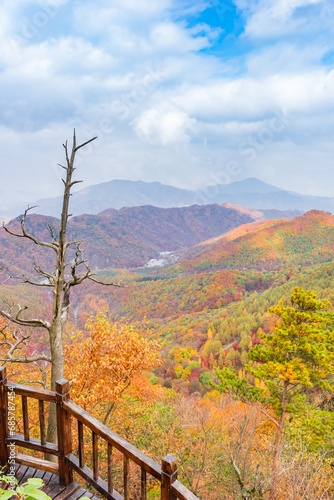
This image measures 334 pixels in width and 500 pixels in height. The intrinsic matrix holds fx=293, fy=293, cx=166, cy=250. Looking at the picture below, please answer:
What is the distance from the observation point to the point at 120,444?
10.1ft

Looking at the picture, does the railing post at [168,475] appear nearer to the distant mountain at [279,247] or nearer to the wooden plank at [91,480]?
the wooden plank at [91,480]

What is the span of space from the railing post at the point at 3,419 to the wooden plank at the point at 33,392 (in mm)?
73

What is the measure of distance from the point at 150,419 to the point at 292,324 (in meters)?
7.54

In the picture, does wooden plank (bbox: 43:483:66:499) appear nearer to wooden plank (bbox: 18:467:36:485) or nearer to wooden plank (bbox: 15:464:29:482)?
wooden plank (bbox: 18:467:36:485)

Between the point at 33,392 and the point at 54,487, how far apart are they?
4.20 ft

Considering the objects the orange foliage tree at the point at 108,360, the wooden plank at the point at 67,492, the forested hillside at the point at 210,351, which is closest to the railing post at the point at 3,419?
the wooden plank at the point at 67,492

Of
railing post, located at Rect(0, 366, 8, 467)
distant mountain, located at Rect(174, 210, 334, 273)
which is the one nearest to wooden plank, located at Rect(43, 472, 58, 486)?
railing post, located at Rect(0, 366, 8, 467)

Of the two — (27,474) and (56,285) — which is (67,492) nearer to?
(27,474)

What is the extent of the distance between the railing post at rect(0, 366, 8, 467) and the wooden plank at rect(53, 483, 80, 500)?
90cm

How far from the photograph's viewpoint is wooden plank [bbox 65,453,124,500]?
3.42 metres

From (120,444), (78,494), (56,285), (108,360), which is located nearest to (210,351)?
(108,360)

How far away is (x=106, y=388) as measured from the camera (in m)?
10.8

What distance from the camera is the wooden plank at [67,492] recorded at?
142 inches

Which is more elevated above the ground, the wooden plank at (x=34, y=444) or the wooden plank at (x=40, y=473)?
the wooden plank at (x=34, y=444)
